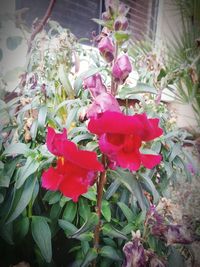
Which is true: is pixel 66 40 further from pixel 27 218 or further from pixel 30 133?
pixel 27 218

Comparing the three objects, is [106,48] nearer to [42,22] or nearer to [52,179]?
[52,179]

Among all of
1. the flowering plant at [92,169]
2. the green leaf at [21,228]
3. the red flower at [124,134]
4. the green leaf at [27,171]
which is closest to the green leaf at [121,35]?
the flowering plant at [92,169]

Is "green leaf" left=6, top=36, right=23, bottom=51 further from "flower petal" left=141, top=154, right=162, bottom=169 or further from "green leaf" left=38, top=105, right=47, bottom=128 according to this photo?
"flower petal" left=141, top=154, right=162, bottom=169

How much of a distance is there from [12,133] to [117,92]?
11.3 inches

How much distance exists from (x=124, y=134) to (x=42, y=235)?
237 mm

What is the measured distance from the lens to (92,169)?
0.40 m

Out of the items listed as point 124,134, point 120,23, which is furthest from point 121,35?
point 124,134

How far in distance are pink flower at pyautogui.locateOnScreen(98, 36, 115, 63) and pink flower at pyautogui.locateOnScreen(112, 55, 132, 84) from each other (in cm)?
2

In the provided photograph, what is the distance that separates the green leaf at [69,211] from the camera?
0.56 m

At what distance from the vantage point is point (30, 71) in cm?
73

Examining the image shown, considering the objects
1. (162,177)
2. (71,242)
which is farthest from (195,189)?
(71,242)

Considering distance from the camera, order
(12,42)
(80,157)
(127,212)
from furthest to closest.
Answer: (12,42) < (127,212) < (80,157)

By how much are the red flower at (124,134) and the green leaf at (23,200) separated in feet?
0.57

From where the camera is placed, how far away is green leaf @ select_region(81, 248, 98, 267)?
509mm
